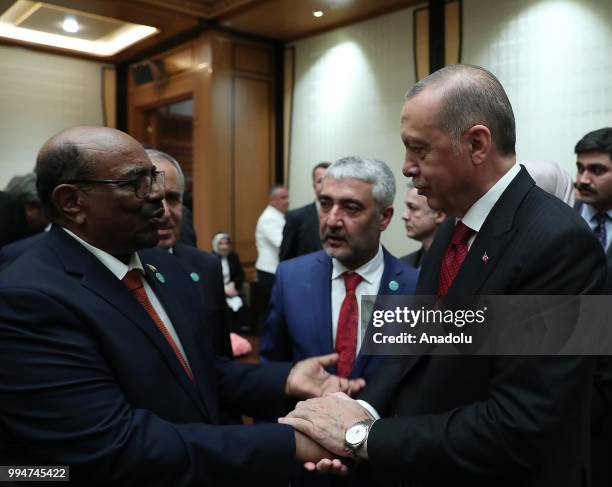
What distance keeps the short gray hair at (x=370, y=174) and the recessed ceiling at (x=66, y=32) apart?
189 inches

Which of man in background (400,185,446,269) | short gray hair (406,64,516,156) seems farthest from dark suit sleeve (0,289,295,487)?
man in background (400,185,446,269)

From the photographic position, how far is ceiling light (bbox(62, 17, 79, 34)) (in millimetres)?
6818

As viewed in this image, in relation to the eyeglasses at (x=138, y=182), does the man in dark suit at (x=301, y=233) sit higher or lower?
lower

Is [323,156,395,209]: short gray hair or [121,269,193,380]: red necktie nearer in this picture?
[121,269,193,380]: red necktie

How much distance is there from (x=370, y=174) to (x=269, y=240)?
14.6ft

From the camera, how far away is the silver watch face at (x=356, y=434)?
155 centimetres

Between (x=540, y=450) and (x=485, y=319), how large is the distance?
1.01 ft

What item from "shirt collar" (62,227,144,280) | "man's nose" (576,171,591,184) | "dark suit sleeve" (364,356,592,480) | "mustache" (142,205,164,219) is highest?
"man's nose" (576,171,591,184)

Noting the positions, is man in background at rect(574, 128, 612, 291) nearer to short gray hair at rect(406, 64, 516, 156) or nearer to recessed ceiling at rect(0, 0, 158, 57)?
short gray hair at rect(406, 64, 516, 156)

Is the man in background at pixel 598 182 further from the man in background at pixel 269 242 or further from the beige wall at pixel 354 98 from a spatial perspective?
the man in background at pixel 269 242

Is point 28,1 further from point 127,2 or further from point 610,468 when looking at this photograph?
point 610,468

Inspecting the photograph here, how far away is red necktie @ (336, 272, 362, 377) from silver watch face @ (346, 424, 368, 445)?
401mm

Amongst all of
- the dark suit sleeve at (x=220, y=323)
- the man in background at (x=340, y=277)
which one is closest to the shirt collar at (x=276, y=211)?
the dark suit sleeve at (x=220, y=323)

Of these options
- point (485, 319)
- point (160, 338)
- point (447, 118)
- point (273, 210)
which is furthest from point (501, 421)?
point (273, 210)
